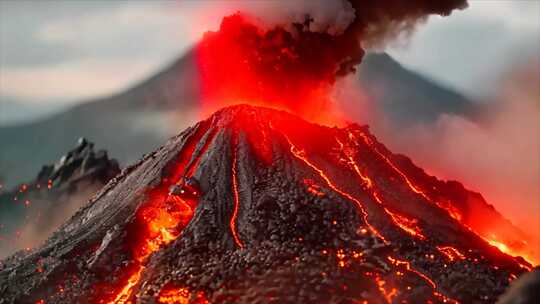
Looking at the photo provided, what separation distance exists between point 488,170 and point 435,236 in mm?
59026

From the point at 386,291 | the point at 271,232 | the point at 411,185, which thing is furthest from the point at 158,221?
the point at 411,185

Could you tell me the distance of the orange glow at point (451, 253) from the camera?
19.9 m

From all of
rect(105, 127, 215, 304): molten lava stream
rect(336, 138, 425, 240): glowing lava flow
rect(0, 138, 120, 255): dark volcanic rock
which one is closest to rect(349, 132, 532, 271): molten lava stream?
rect(336, 138, 425, 240): glowing lava flow

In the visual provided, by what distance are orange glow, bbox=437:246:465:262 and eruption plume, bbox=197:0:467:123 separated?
16.0 meters

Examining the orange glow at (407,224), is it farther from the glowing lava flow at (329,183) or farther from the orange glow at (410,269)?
the orange glow at (410,269)

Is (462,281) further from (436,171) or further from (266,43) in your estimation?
(436,171)

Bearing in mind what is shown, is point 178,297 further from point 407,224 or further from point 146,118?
point 146,118

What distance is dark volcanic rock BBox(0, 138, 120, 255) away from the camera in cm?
5397

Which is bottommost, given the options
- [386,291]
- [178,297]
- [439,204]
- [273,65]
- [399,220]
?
[178,297]

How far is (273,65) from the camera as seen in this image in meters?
34.2

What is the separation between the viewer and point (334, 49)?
35.9 m

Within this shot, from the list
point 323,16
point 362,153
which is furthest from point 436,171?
point 362,153

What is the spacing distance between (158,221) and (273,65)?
47.0 ft

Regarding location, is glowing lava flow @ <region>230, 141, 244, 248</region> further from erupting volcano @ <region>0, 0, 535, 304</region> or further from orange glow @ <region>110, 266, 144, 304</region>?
orange glow @ <region>110, 266, 144, 304</region>
